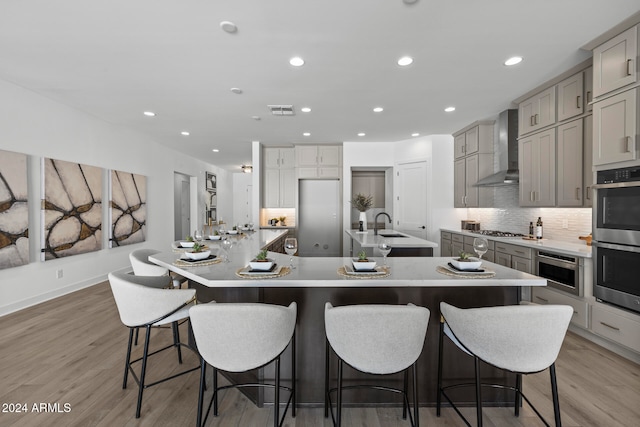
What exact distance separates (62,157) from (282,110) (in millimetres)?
3164

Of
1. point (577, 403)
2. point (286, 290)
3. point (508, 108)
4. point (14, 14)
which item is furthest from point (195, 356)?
point (508, 108)

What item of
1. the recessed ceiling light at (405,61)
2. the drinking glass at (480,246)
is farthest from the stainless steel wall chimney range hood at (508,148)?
the drinking glass at (480,246)

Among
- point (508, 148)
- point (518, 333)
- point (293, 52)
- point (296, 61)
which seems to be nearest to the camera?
point (518, 333)

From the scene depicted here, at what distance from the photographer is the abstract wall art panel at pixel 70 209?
12.1 feet

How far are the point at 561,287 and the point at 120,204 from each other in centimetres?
641

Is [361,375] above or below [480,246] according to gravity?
below

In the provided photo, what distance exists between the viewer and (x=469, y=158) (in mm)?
4941

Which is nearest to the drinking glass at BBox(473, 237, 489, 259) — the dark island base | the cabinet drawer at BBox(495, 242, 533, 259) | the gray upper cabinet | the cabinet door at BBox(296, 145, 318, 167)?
the dark island base

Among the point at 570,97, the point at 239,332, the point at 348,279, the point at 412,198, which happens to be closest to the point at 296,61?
the point at 348,279

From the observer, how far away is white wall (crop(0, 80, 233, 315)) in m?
3.33

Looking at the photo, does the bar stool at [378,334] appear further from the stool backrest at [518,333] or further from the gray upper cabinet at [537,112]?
the gray upper cabinet at [537,112]

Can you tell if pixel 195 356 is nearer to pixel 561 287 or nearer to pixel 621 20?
pixel 561 287

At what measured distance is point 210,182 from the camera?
29.9 ft

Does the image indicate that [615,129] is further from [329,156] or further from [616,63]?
[329,156]
